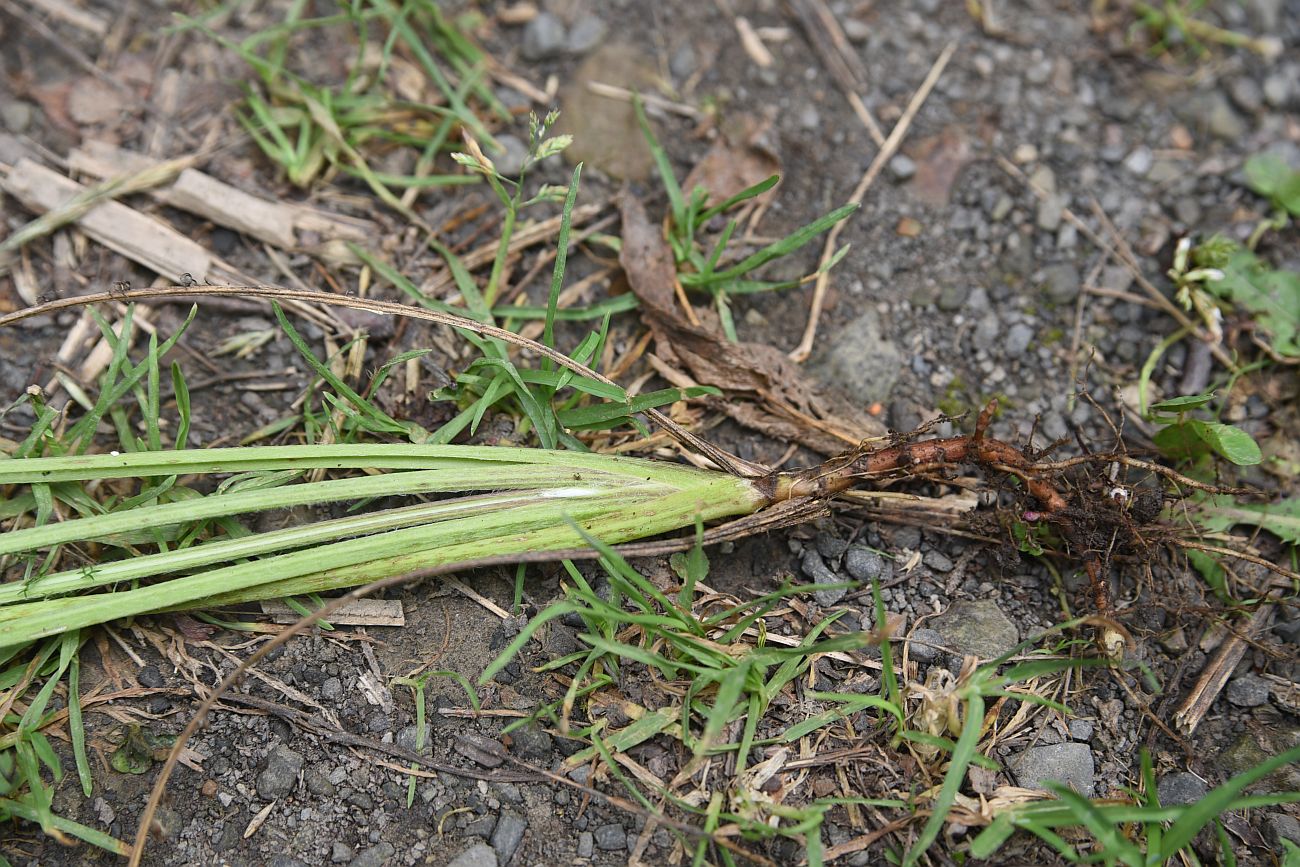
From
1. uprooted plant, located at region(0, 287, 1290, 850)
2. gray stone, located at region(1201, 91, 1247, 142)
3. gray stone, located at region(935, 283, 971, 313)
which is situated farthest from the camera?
gray stone, located at region(1201, 91, 1247, 142)

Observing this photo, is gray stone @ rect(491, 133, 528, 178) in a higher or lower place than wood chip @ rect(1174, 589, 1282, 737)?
higher

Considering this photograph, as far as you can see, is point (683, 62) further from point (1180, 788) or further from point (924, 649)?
point (1180, 788)

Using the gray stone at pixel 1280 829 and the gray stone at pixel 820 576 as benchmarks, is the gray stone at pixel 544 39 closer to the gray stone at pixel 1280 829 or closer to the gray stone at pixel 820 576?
the gray stone at pixel 820 576

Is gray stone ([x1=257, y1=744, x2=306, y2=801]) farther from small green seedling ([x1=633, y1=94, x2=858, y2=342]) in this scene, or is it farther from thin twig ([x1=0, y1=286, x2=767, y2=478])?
small green seedling ([x1=633, y1=94, x2=858, y2=342])

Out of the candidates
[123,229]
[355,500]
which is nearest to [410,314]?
[355,500]

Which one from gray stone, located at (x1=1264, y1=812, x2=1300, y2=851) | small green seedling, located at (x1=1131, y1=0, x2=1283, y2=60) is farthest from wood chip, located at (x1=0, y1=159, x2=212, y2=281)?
small green seedling, located at (x1=1131, y1=0, x2=1283, y2=60)

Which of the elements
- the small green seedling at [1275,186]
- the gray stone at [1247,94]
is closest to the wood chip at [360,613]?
the small green seedling at [1275,186]

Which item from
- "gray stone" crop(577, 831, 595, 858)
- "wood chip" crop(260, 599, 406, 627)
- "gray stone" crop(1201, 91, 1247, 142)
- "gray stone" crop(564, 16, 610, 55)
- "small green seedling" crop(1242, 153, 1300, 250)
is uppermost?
"gray stone" crop(564, 16, 610, 55)
